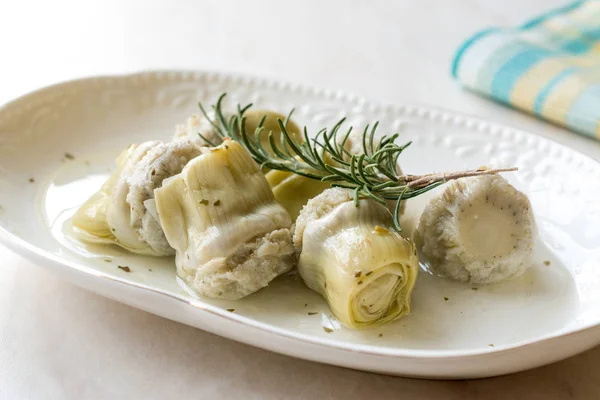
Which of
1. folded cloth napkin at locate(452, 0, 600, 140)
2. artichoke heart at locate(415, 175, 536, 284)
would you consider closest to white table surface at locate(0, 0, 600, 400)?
folded cloth napkin at locate(452, 0, 600, 140)

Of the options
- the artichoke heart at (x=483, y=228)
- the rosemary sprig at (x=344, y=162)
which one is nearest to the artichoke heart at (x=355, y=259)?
the rosemary sprig at (x=344, y=162)

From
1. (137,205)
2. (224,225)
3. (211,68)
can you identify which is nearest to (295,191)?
(224,225)

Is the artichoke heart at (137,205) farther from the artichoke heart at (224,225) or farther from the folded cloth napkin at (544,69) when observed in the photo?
the folded cloth napkin at (544,69)

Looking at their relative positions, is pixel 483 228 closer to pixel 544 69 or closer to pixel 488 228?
pixel 488 228

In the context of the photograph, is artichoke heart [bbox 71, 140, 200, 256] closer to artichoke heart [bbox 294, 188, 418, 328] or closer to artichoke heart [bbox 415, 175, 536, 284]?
artichoke heart [bbox 294, 188, 418, 328]

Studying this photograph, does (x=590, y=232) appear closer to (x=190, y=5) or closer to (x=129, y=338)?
(x=129, y=338)
